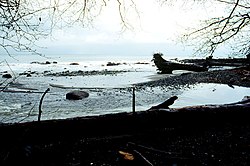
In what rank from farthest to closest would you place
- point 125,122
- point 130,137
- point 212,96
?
point 212,96
point 130,137
point 125,122

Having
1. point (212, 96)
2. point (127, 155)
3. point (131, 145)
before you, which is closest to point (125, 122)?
point (131, 145)

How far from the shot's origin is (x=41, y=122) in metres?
3.69

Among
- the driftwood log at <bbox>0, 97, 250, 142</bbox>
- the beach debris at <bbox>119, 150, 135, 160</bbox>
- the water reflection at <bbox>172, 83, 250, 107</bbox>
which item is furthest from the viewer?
the water reflection at <bbox>172, 83, 250, 107</bbox>

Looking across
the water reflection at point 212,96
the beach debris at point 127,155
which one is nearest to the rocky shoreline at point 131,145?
the beach debris at point 127,155

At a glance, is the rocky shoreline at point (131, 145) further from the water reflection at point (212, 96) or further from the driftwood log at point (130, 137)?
the water reflection at point (212, 96)

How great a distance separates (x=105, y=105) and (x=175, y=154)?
5741 mm

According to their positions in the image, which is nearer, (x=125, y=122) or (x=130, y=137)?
(x=125, y=122)

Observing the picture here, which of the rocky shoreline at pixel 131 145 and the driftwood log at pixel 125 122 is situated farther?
the driftwood log at pixel 125 122

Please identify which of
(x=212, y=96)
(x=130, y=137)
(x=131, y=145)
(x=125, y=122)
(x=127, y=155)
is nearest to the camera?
(x=127, y=155)

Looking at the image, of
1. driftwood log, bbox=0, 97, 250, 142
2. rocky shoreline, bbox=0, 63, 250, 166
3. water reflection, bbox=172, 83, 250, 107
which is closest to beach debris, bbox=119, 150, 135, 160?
rocky shoreline, bbox=0, 63, 250, 166

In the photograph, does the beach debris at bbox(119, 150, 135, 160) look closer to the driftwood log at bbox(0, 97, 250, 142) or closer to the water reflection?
the driftwood log at bbox(0, 97, 250, 142)

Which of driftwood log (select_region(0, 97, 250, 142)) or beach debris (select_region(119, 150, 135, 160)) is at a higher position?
driftwood log (select_region(0, 97, 250, 142))

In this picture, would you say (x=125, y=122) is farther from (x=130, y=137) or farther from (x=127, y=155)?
(x=127, y=155)

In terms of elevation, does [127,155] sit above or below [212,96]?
above
